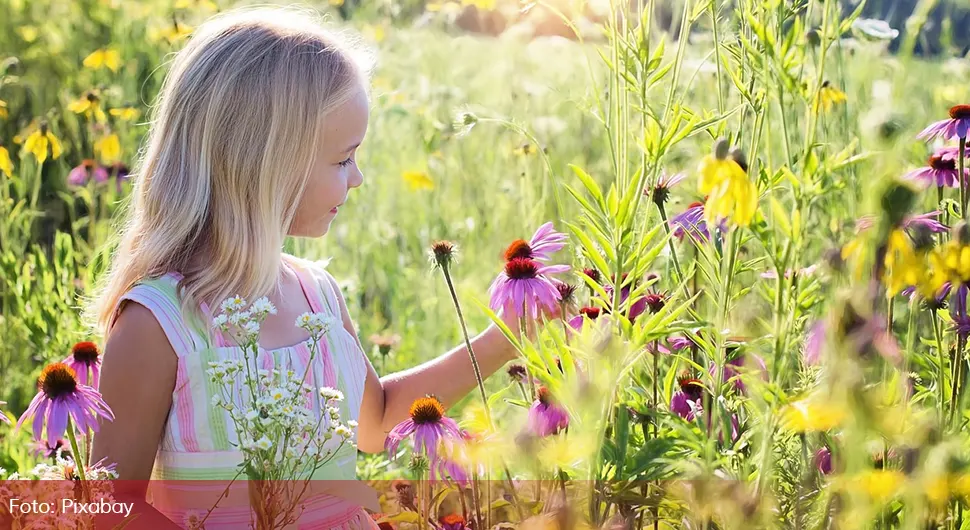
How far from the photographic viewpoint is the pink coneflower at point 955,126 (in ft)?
4.62

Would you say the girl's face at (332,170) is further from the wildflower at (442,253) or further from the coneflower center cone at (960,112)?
the coneflower center cone at (960,112)

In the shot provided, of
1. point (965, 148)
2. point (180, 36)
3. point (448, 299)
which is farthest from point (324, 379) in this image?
point (180, 36)

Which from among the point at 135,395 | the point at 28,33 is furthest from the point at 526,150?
the point at 28,33

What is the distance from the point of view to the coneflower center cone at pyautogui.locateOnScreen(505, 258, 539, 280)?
1257 mm

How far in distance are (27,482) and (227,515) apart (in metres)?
0.33

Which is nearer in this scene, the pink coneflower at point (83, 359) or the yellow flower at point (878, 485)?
the yellow flower at point (878, 485)

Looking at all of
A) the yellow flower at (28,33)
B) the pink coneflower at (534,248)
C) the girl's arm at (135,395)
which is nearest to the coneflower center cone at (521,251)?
the pink coneflower at (534,248)

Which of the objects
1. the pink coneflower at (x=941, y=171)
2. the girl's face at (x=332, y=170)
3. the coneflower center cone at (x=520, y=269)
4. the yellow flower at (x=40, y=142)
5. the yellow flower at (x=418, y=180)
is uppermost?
the yellow flower at (x=40, y=142)

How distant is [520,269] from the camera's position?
49.6 inches

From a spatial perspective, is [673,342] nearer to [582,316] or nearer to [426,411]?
[582,316]

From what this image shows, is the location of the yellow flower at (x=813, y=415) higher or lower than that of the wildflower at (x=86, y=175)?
lower

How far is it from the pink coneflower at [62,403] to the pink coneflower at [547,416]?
1.52 ft

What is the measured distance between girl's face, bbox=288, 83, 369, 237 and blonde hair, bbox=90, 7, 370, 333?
0.01m

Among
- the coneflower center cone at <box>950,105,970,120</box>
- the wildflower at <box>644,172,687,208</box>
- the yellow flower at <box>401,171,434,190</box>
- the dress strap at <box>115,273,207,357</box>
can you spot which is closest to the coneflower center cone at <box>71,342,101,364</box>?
the dress strap at <box>115,273,207,357</box>
